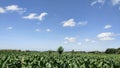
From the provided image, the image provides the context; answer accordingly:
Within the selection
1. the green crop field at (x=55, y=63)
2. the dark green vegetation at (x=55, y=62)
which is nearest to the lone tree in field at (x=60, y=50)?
the dark green vegetation at (x=55, y=62)

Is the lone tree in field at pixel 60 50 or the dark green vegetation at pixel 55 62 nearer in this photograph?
the dark green vegetation at pixel 55 62

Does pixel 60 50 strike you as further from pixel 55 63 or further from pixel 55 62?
pixel 55 63

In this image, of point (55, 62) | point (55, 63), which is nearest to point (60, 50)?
point (55, 62)

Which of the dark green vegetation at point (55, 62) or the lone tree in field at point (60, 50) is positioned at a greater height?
the lone tree in field at point (60, 50)

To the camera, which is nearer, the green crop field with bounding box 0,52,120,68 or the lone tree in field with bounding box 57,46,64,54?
the green crop field with bounding box 0,52,120,68

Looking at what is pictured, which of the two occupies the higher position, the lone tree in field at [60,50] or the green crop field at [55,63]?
the lone tree in field at [60,50]

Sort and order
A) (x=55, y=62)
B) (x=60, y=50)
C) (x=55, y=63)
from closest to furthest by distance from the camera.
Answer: (x=55, y=63) → (x=55, y=62) → (x=60, y=50)

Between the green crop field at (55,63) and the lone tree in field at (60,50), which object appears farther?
the lone tree in field at (60,50)

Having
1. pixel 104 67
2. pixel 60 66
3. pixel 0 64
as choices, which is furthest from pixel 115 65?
pixel 0 64

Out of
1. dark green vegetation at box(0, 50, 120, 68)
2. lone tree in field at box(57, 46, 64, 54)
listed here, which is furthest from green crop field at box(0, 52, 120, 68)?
lone tree in field at box(57, 46, 64, 54)

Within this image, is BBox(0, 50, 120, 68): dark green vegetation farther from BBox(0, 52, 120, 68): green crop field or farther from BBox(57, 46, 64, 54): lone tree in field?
BBox(57, 46, 64, 54): lone tree in field

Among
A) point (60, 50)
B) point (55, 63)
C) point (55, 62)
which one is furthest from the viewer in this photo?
point (60, 50)

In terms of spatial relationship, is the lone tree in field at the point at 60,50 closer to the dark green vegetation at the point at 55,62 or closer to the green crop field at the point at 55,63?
the dark green vegetation at the point at 55,62

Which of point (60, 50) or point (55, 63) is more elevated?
point (60, 50)
